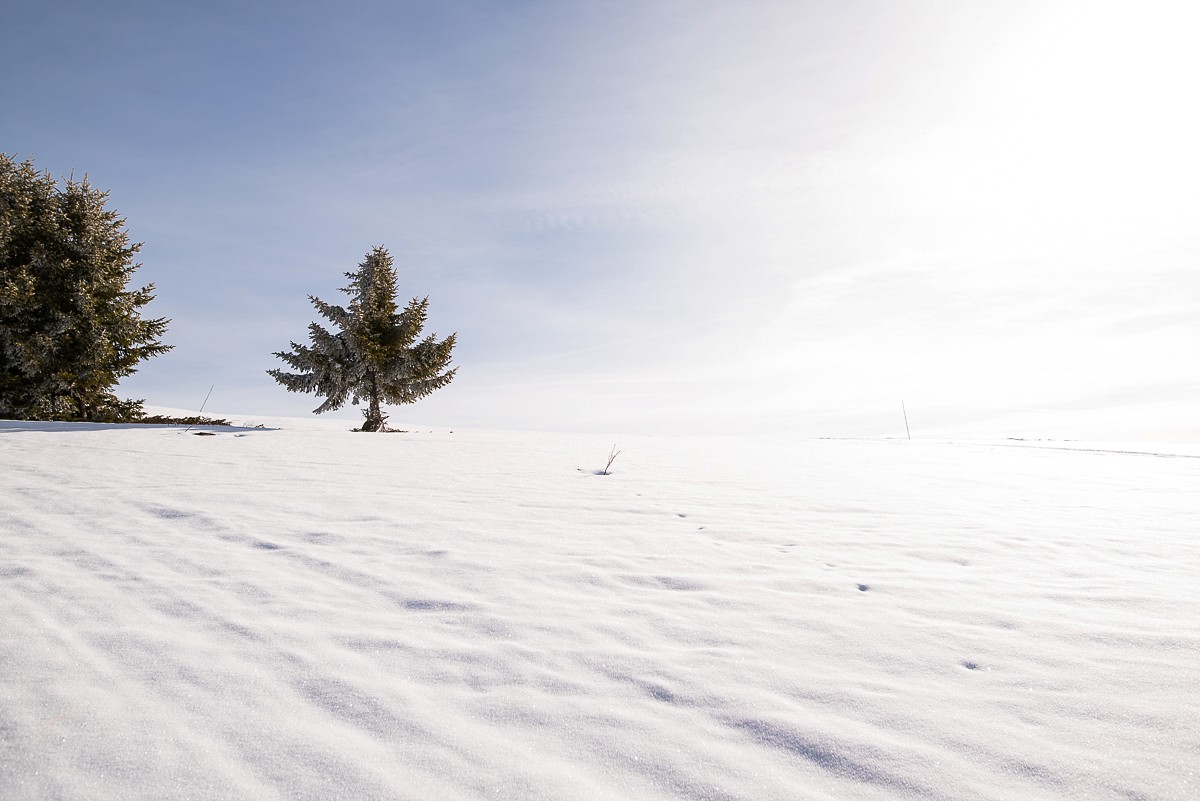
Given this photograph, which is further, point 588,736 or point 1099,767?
point 588,736

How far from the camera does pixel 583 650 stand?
2414mm

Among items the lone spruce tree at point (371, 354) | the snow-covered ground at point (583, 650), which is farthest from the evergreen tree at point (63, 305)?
the snow-covered ground at point (583, 650)

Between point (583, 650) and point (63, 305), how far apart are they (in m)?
21.8

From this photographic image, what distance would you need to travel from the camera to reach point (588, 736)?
70.5 inches

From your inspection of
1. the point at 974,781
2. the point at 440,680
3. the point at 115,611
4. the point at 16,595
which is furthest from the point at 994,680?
the point at 16,595

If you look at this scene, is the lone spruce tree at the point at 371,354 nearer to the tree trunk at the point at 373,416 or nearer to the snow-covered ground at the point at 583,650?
the tree trunk at the point at 373,416

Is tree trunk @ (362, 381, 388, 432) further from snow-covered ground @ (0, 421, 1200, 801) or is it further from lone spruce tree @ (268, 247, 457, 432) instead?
snow-covered ground @ (0, 421, 1200, 801)

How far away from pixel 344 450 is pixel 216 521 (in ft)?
16.6

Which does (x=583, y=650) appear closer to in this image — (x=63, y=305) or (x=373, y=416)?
(x=373, y=416)

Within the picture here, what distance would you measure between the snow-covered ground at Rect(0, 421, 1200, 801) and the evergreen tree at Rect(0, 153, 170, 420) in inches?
593

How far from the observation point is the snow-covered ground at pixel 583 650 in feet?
5.32

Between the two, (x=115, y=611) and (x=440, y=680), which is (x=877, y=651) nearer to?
(x=440, y=680)

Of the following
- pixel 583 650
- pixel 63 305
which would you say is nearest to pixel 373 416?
pixel 63 305

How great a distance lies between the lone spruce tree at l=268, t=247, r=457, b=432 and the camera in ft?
58.7
